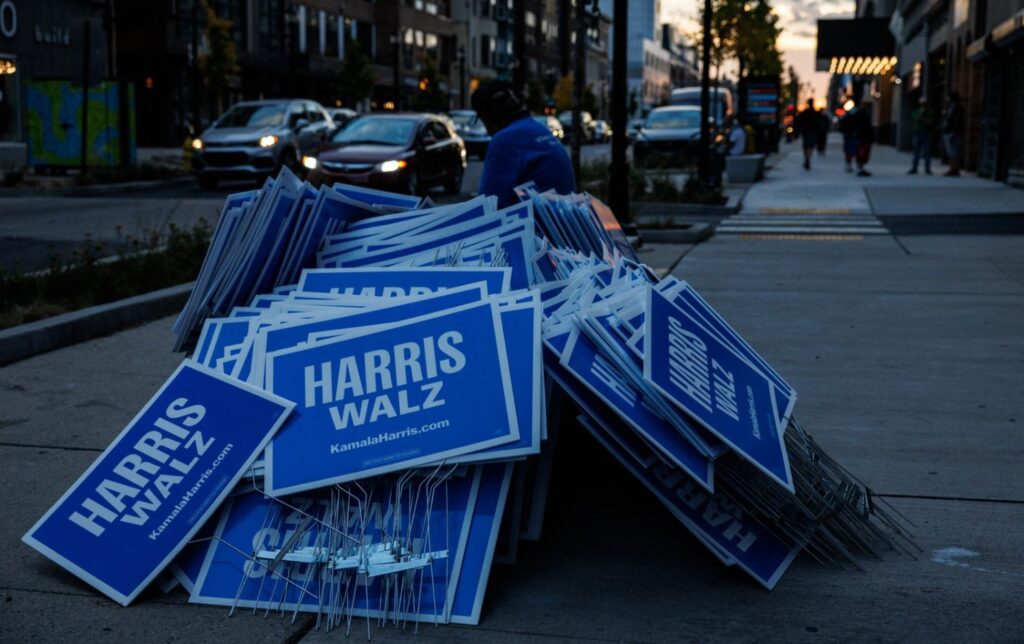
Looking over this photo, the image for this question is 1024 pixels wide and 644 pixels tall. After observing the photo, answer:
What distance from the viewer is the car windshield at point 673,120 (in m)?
34.9

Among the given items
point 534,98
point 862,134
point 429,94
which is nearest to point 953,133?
point 862,134

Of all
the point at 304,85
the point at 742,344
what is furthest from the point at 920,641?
the point at 304,85

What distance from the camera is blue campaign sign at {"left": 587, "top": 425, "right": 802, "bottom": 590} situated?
4.02 metres

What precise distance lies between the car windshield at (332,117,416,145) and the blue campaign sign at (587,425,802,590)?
19.2 meters

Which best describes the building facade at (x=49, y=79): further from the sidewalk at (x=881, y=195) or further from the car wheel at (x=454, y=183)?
the sidewalk at (x=881, y=195)

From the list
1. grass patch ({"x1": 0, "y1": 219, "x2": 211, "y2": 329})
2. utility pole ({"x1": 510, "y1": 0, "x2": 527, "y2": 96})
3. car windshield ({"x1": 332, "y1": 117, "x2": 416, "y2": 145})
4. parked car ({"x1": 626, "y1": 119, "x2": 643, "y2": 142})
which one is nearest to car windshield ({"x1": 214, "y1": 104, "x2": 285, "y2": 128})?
car windshield ({"x1": 332, "y1": 117, "x2": 416, "y2": 145})

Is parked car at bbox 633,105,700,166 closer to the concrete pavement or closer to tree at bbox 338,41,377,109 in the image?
the concrete pavement

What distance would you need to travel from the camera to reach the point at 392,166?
22.0 metres

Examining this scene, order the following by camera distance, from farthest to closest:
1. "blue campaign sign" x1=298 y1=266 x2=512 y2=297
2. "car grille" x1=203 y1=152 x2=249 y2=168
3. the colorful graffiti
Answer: the colorful graffiti < "car grille" x1=203 y1=152 x2=249 y2=168 < "blue campaign sign" x1=298 y1=266 x2=512 y2=297

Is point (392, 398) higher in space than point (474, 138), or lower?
lower

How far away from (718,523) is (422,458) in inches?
39.1

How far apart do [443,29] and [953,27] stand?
168 ft

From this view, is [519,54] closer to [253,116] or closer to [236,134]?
[253,116]

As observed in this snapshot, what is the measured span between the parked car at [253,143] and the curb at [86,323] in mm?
15475
